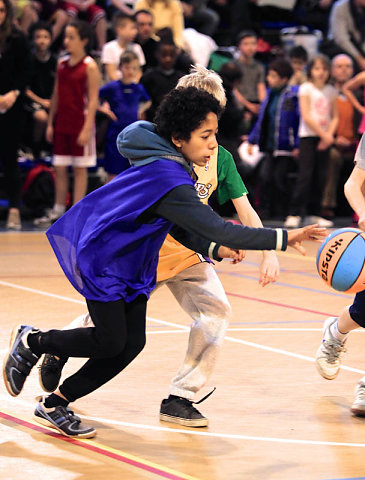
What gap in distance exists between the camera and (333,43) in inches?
631

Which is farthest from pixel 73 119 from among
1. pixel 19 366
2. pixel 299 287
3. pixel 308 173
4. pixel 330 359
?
pixel 19 366

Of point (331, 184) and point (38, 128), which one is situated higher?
point (38, 128)

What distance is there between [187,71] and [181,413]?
8.79 meters

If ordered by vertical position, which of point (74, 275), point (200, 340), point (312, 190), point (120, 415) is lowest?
point (312, 190)

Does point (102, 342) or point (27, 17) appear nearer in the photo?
point (102, 342)

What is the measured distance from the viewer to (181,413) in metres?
4.88

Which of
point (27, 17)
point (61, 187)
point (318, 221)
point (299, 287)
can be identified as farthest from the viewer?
point (27, 17)

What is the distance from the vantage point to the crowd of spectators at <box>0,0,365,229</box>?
1198cm

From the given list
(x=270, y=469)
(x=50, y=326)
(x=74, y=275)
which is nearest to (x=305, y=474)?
(x=270, y=469)

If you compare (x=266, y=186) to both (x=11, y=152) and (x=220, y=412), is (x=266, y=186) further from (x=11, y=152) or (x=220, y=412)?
(x=220, y=412)

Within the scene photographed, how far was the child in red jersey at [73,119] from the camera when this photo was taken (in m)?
11.9

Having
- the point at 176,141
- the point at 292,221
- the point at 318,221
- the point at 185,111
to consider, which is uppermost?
the point at 185,111

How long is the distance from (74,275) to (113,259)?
213 mm

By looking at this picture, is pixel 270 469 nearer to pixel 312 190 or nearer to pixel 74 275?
pixel 74 275
